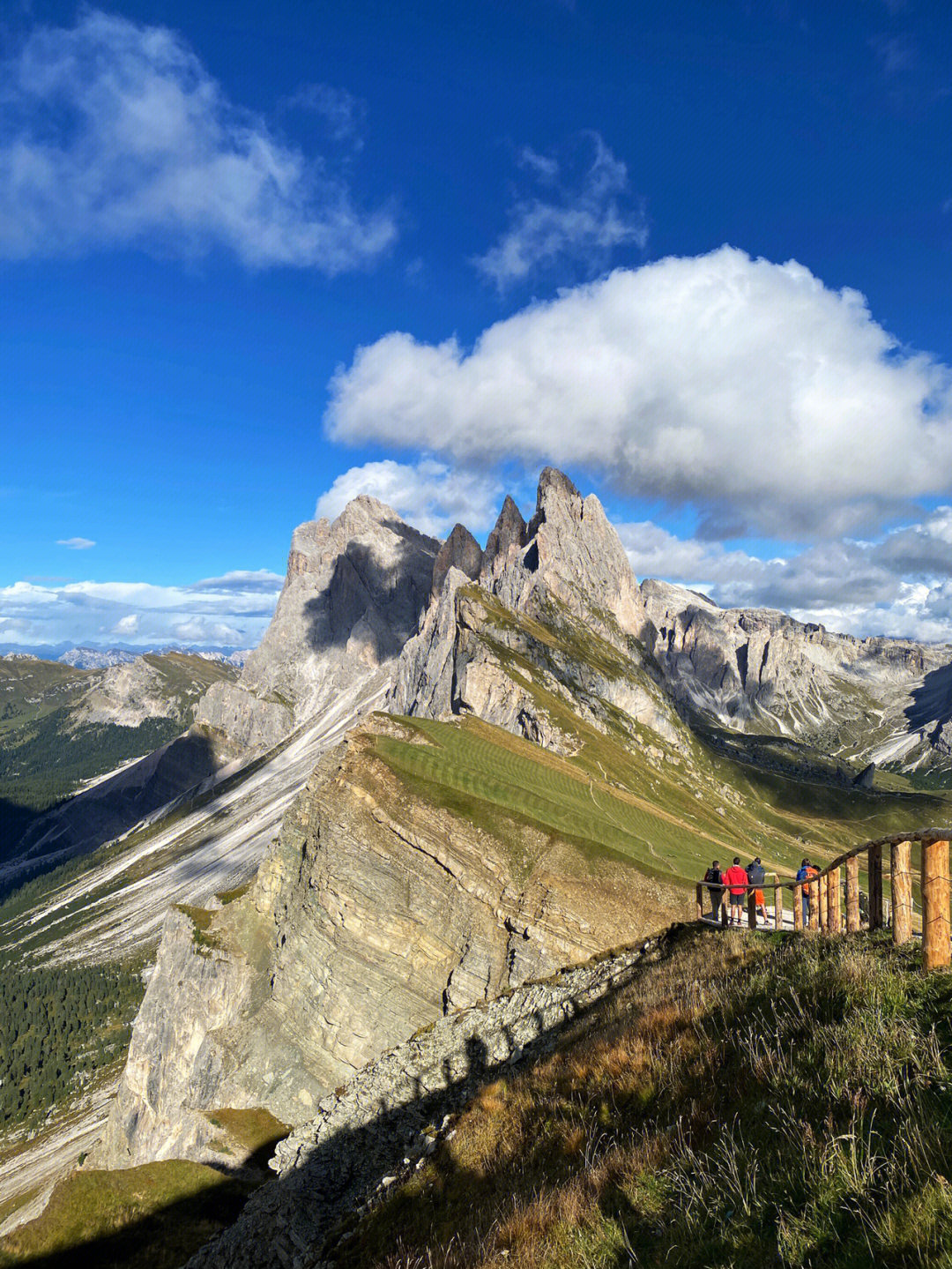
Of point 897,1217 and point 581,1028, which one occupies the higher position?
point 897,1217

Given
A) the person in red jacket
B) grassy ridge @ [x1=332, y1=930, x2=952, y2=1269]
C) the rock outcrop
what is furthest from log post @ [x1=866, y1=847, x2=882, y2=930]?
the person in red jacket

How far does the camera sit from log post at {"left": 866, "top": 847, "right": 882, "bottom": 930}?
49.8 feet

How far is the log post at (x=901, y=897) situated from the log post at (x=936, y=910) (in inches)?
71.4

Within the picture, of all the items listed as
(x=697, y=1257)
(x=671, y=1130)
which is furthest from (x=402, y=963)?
(x=697, y=1257)

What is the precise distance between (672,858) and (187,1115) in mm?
46194

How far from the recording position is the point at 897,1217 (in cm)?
513

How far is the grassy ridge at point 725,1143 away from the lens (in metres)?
5.80

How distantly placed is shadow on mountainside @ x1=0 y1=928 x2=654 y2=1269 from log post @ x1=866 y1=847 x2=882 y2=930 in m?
9.02

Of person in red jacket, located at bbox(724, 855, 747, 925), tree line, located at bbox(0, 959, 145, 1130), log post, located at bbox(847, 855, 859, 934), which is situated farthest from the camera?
tree line, located at bbox(0, 959, 145, 1130)

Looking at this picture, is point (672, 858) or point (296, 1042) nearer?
point (296, 1042)

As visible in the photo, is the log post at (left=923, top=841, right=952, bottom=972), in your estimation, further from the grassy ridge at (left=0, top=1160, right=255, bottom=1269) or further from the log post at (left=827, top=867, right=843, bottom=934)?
the grassy ridge at (left=0, top=1160, right=255, bottom=1269)

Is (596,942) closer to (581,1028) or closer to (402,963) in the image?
(402,963)

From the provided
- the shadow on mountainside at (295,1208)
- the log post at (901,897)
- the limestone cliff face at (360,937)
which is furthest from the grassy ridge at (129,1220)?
the log post at (901,897)

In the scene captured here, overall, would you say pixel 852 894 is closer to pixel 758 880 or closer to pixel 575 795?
pixel 758 880
